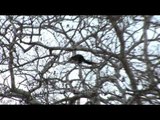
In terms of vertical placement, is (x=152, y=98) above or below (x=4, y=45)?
below

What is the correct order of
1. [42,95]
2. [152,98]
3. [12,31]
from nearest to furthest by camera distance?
1. [152,98]
2. [42,95]
3. [12,31]

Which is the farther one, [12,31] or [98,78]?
[12,31]

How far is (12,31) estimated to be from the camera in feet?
17.1

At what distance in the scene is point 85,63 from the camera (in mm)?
5023

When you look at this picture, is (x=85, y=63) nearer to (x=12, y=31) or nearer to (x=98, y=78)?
(x=98, y=78)

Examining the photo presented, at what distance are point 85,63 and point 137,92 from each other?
3.00ft
